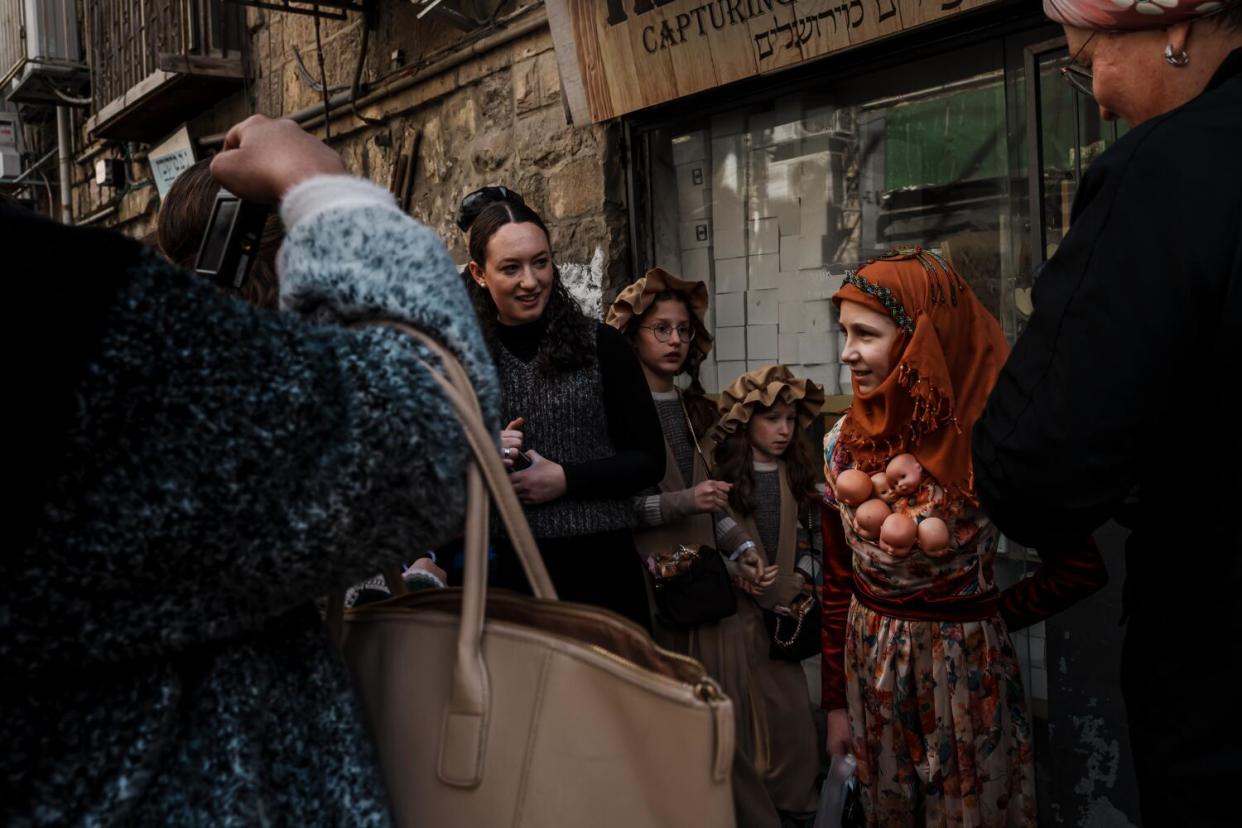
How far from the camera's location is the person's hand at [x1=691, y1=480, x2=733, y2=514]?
312cm

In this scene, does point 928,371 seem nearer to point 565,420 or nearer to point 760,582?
point 565,420

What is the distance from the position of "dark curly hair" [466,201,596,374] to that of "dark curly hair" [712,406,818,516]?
946mm

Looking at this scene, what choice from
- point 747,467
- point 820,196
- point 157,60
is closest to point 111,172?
point 157,60

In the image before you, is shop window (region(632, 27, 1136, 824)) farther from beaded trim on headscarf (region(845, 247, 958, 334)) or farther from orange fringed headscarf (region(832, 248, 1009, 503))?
beaded trim on headscarf (region(845, 247, 958, 334))

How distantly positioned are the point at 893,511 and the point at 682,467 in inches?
47.1

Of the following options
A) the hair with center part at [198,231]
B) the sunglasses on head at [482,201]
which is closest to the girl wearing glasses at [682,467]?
the sunglasses on head at [482,201]

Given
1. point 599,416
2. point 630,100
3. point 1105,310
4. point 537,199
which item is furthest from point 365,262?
point 537,199

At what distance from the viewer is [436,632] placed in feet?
3.08

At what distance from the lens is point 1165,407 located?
3.79 ft

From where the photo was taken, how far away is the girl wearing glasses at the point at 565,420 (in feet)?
8.32

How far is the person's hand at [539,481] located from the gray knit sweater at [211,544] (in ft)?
5.15

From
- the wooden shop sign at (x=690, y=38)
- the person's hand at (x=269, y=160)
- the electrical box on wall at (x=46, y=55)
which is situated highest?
the electrical box on wall at (x=46, y=55)

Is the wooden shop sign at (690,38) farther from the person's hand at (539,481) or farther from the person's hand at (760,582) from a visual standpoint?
the person's hand at (539,481)

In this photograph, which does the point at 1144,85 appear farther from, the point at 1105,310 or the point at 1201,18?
the point at 1105,310
